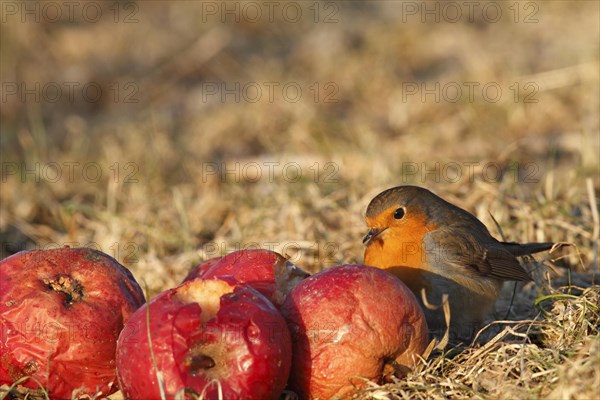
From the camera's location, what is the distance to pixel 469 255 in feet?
15.5

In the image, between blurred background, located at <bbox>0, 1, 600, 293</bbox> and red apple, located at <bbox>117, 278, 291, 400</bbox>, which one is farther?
blurred background, located at <bbox>0, 1, 600, 293</bbox>

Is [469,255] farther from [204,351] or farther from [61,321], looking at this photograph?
[61,321]

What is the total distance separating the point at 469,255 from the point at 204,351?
220cm

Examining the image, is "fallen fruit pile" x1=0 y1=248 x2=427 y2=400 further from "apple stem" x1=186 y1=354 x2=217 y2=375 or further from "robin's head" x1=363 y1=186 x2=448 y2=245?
"robin's head" x1=363 y1=186 x2=448 y2=245

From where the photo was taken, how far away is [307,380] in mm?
3219

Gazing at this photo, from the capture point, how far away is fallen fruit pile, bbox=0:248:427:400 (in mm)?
2938

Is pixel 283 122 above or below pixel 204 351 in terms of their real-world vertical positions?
below

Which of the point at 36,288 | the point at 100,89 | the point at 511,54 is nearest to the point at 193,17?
the point at 100,89

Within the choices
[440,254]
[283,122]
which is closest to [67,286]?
[440,254]

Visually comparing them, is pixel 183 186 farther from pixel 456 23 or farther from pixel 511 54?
pixel 456 23

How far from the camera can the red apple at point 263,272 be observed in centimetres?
356

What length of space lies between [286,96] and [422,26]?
2.86 m

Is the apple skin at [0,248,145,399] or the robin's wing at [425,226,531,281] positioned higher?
the apple skin at [0,248,145,399]

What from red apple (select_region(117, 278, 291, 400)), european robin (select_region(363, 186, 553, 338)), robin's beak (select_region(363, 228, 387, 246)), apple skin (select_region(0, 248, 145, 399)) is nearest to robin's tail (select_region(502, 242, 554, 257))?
european robin (select_region(363, 186, 553, 338))
